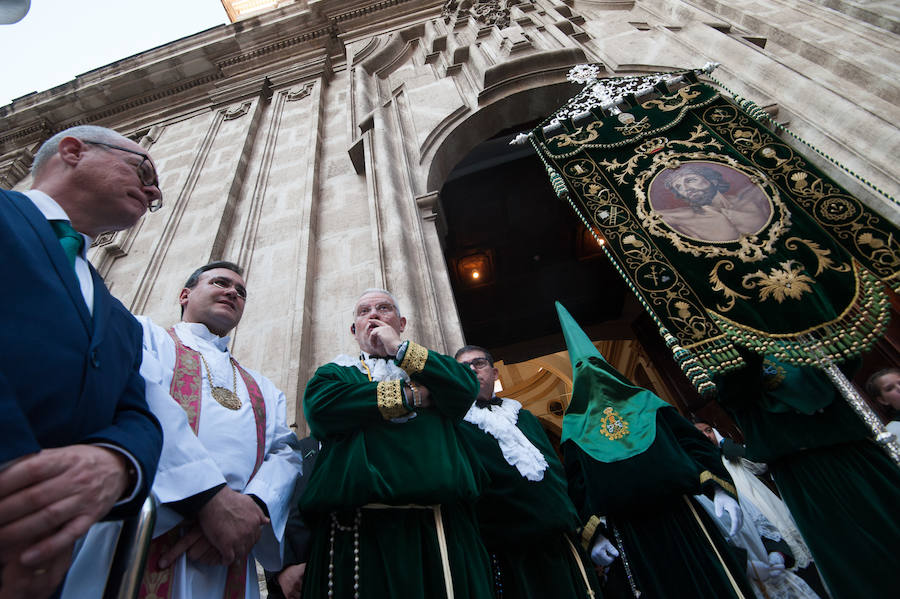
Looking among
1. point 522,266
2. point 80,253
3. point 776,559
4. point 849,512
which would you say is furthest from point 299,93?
point 776,559

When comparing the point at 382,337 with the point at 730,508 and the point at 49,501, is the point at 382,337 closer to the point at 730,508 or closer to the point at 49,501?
the point at 49,501

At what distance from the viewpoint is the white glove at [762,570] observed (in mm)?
2398

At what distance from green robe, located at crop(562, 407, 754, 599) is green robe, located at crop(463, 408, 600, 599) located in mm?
451

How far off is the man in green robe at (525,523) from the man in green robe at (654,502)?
0.40 m

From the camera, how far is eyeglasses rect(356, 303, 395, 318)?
75.2 inches

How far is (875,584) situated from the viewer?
1758mm

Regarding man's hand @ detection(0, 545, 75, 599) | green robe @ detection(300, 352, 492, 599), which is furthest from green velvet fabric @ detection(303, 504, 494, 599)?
man's hand @ detection(0, 545, 75, 599)

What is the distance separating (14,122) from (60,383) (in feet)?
31.8

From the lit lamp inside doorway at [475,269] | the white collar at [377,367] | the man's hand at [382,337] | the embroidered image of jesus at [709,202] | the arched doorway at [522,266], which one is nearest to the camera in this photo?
the man's hand at [382,337]

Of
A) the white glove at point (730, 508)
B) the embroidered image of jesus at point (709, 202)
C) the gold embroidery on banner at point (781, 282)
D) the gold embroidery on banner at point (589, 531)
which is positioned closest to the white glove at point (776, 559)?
the white glove at point (730, 508)

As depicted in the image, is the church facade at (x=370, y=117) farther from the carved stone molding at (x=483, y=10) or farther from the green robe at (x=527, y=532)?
the green robe at (x=527, y=532)

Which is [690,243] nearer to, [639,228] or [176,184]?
[639,228]

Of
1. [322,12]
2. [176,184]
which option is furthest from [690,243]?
[322,12]

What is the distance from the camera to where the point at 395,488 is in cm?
128
